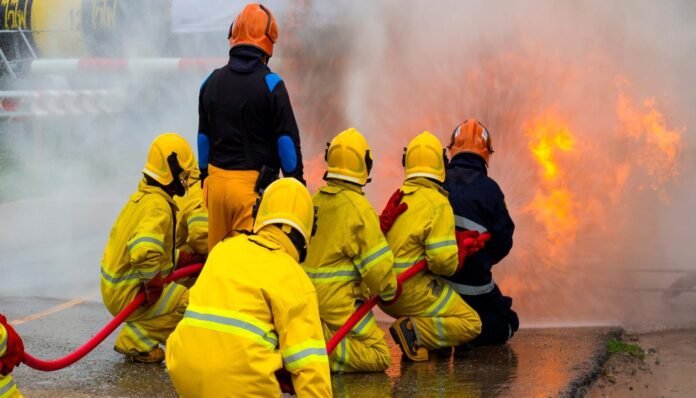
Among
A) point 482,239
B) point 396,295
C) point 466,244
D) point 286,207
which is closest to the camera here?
point 286,207

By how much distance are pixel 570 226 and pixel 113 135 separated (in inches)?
257

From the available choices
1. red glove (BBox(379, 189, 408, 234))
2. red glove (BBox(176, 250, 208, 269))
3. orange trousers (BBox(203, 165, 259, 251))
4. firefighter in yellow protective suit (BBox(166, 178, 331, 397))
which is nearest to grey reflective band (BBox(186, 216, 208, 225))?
red glove (BBox(176, 250, 208, 269))

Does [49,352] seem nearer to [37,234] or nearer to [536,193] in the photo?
[536,193]

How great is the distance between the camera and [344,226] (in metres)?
5.54

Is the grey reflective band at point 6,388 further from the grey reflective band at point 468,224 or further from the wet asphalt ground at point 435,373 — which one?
the grey reflective band at point 468,224

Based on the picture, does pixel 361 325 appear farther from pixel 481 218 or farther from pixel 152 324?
pixel 152 324

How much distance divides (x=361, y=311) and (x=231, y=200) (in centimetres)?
94

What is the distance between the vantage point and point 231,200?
5758 mm

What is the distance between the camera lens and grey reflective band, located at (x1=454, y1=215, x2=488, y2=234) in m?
6.20

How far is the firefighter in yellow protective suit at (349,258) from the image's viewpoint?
5.55 m

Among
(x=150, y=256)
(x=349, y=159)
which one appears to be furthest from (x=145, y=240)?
(x=349, y=159)

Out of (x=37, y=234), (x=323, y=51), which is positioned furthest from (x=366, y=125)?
(x=37, y=234)

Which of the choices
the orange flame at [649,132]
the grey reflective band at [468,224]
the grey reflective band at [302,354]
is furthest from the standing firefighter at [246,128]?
the orange flame at [649,132]

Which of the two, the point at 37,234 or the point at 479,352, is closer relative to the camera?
the point at 479,352
